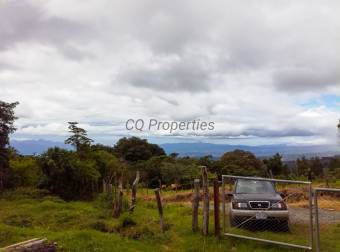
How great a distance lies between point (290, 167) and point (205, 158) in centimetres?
942

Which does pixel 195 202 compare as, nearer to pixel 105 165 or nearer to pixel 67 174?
pixel 67 174

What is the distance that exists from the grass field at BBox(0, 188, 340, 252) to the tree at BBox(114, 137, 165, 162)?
114 ft

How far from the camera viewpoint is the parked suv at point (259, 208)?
11508mm

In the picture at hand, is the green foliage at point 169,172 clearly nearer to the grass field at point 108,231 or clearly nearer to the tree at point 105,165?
the tree at point 105,165

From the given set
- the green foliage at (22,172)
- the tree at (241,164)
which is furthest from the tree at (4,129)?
the tree at (241,164)

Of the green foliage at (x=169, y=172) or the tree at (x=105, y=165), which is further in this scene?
the green foliage at (x=169, y=172)

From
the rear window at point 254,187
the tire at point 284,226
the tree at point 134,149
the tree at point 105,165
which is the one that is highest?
the tree at point 134,149

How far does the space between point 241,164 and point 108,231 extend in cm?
3109

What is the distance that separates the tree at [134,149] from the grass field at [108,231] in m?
34.8

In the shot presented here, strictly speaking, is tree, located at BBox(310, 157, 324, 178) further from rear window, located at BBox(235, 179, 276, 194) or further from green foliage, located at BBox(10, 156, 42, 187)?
rear window, located at BBox(235, 179, 276, 194)

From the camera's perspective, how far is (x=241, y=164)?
43.3 metres

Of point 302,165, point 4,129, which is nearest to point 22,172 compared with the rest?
point 4,129

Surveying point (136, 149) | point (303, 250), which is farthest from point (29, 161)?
point (136, 149)

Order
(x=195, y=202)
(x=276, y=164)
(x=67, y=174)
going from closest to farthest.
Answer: (x=195, y=202) < (x=67, y=174) < (x=276, y=164)
